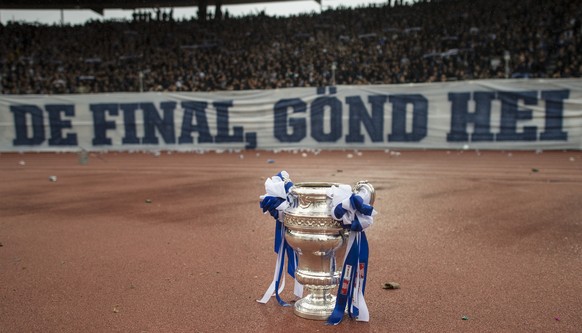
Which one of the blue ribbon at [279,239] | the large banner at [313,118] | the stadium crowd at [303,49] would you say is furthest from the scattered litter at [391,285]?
the stadium crowd at [303,49]

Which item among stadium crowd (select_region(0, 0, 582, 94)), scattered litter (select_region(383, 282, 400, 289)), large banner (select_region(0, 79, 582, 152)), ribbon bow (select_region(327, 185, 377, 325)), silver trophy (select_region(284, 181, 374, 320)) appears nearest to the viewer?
ribbon bow (select_region(327, 185, 377, 325))

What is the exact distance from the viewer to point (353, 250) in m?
2.84

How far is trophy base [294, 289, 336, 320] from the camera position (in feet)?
9.75

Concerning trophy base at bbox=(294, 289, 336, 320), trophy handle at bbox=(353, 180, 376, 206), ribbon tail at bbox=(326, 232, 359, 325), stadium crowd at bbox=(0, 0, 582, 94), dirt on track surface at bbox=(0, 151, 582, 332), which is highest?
stadium crowd at bbox=(0, 0, 582, 94)

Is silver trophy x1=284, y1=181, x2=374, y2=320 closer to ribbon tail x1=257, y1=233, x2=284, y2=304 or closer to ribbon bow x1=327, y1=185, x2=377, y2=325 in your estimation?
ribbon bow x1=327, y1=185, x2=377, y2=325

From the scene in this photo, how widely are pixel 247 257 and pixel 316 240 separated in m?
1.66

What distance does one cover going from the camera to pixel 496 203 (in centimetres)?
677

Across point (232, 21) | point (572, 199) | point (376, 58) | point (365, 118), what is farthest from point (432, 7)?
point (572, 199)

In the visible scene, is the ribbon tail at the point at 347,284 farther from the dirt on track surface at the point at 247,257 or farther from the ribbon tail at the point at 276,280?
the ribbon tail at the point at 276,280

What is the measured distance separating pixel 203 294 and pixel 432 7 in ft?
86.9

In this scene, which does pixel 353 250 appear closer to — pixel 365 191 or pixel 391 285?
pixel 365 191

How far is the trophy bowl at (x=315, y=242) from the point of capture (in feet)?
9.09

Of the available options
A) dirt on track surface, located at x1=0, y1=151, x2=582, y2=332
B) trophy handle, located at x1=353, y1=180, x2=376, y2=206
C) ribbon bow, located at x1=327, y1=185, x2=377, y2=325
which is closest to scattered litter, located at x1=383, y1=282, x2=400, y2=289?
dirt on track surface, located at x1=0, y1=151, x2=582, y2=332

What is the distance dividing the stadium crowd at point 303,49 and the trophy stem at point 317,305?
17.4m
